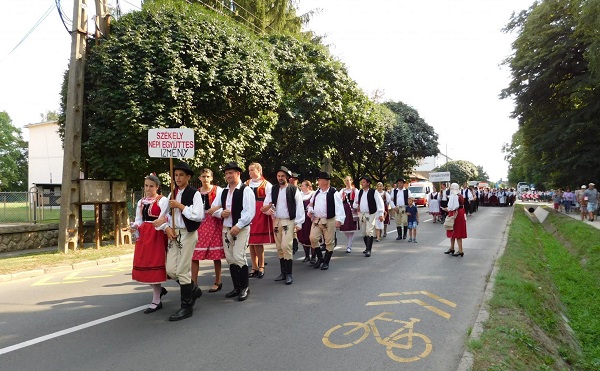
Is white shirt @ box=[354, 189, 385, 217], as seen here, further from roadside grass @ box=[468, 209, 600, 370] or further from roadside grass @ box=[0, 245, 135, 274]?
roadside grass @ box=[0, 245, 135, 274]

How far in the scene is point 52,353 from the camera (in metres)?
4.55

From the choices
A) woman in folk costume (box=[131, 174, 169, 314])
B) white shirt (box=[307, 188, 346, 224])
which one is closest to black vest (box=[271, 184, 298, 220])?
white shirt (box=[307, 188, 346, 224])

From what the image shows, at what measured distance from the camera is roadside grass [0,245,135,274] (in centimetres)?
974

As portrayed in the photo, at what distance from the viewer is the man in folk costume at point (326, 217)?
29.7ft

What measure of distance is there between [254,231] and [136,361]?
12.2 ft

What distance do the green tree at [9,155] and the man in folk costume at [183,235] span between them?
222 feet

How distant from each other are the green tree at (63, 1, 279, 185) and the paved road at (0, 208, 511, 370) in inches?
192

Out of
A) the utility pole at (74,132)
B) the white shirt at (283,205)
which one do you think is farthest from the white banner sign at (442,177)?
the white shirt at (283,205)

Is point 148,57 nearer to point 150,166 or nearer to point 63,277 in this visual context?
point 150,166

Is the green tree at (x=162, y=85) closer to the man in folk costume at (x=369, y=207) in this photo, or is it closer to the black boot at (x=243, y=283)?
the man in folk costume at (x=369, y=207)

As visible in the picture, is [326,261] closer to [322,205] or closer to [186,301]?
[322,205]

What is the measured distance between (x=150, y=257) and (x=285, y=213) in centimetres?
268

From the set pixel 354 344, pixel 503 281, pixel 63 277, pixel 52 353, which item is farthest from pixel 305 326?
pixel 63 277

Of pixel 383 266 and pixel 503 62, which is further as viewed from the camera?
pixel 503 62
